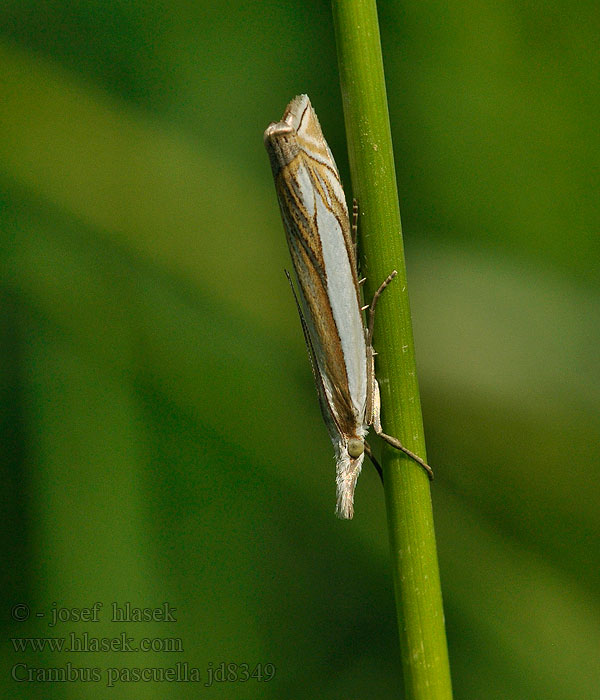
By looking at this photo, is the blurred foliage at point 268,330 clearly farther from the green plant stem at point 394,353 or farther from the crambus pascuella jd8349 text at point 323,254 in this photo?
the green plant stem at point 394,353

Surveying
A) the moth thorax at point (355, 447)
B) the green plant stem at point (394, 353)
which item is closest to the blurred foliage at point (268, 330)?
the moth thorax at point (355, 447)

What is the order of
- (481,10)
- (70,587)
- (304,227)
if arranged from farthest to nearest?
(481,10) → (70,587) → (304,227)

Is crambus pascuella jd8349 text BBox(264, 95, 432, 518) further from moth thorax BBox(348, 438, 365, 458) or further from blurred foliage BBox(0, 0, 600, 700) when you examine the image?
blurred foliage BBox(0, 0, 600, 700)

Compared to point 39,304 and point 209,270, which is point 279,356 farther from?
point 39,304

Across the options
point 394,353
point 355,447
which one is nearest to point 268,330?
point 355,447

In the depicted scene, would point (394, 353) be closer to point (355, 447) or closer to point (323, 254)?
point (323, 254)

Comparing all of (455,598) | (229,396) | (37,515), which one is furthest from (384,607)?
(37,515)
